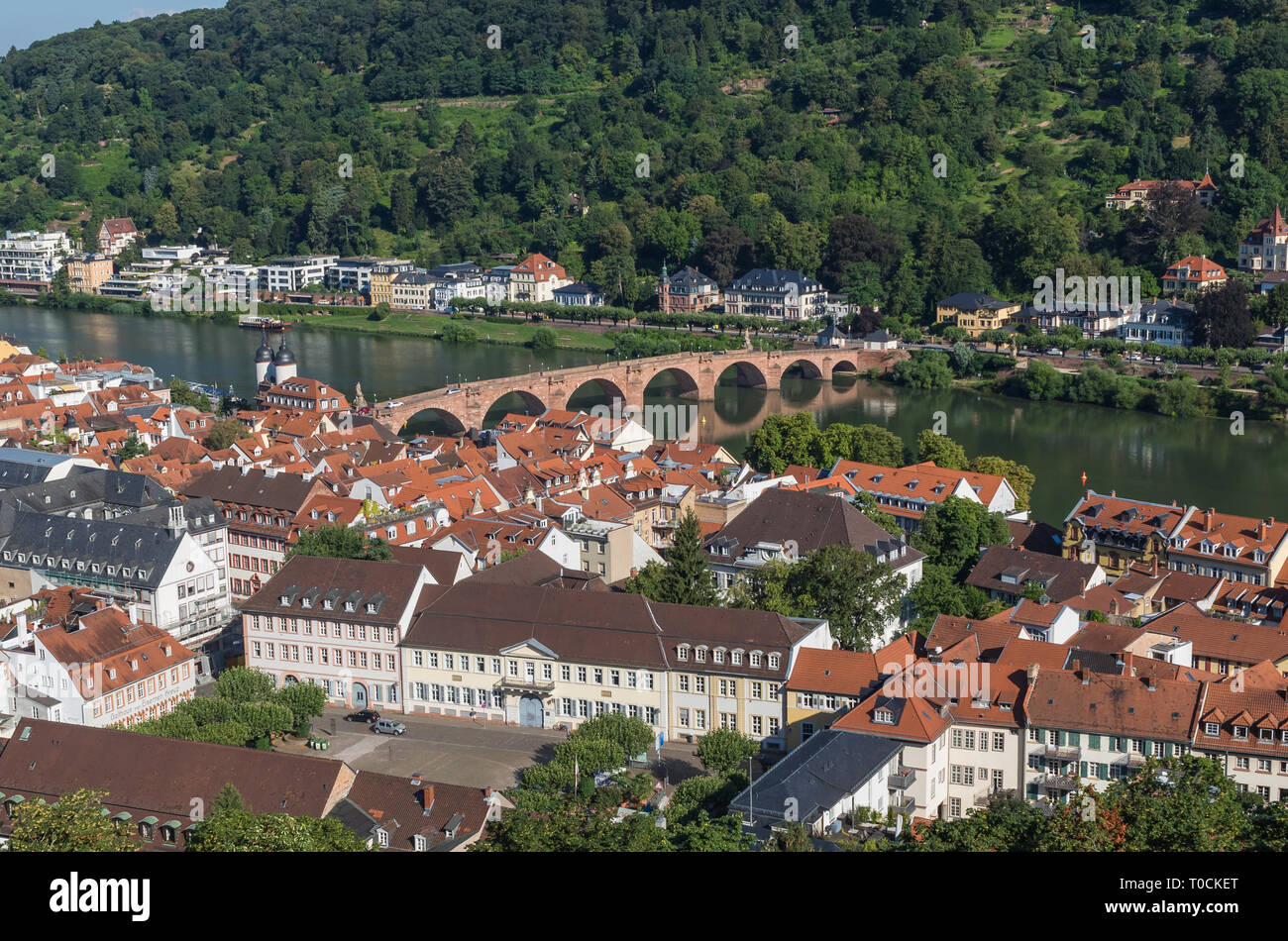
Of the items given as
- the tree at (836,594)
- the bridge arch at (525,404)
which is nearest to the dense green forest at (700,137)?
the bridge arch at (525,404)

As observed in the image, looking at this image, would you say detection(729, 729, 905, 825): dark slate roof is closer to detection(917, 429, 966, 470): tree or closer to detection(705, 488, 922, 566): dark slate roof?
detection(705, 488, 922, 566): dark slate roof

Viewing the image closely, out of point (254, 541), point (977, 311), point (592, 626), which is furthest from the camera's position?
point (977, 311)

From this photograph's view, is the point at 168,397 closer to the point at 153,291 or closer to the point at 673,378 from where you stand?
the point at 673,378

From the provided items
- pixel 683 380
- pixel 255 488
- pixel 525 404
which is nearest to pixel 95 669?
pixel 255 488

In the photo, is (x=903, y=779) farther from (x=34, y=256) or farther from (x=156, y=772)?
(x=34, y=256)

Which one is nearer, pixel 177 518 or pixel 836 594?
pixel 836 594

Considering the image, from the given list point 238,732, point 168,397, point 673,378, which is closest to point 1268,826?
point 238,732
